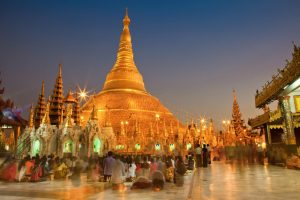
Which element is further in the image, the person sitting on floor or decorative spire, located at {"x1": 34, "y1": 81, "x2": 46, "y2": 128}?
decorative spire, located at {"x1": 34, "y1": 81, "x2": 46, "y2": 128}

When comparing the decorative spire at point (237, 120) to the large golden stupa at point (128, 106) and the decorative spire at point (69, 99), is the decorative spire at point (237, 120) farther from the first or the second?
the decorative spire at point (69, 99)

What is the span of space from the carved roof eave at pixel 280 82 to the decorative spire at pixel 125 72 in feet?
103

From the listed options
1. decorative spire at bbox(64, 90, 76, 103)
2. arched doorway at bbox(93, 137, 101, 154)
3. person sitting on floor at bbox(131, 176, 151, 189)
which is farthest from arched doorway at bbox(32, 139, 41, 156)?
person sitting on floor at bbox(131, 176, 151, 189)

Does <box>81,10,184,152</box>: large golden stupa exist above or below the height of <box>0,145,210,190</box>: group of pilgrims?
above

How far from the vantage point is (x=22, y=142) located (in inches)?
1107

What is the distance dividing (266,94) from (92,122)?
17891 mm

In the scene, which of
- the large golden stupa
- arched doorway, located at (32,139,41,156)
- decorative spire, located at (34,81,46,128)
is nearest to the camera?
arched doorway, located at (32,139,41,156)

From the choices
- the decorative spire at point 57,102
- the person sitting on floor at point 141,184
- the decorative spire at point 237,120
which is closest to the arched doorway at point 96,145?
the decorative spire at point 57,102

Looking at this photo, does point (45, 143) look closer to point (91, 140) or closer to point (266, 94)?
point (91, 140)

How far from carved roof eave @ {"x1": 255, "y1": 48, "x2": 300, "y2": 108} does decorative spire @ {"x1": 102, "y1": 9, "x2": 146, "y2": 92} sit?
103ft

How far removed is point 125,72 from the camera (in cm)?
5203

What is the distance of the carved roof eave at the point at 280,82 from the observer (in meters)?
15.1

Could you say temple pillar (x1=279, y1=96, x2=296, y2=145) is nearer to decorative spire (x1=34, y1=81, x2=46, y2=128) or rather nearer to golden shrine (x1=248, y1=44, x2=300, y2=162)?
golden shrine (x1=248, y1=44, x2=300, y2=162)

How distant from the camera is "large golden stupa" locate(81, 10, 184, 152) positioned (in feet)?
129
